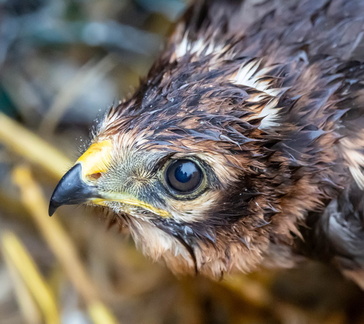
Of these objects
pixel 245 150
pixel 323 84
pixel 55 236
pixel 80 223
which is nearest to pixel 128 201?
pixel 245 150

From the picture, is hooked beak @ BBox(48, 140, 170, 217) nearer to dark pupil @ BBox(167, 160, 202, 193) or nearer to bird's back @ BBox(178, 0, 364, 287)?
dark pupil @ BBox(167, 160, 202, 193)

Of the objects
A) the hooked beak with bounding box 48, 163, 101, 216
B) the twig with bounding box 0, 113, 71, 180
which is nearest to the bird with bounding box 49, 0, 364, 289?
the hooked beak with bounding box 48, 163, 101, 216

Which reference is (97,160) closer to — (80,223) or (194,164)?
(194,164)

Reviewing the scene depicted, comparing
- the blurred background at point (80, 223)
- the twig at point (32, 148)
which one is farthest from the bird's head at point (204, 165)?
the twig at point (32, 148)

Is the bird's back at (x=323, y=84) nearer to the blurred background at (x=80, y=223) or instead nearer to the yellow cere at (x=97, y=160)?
the yellow cere at (x=97, y=160)

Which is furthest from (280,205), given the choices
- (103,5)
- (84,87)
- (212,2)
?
(103,5)

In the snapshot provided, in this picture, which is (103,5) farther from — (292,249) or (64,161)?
(292,249)
